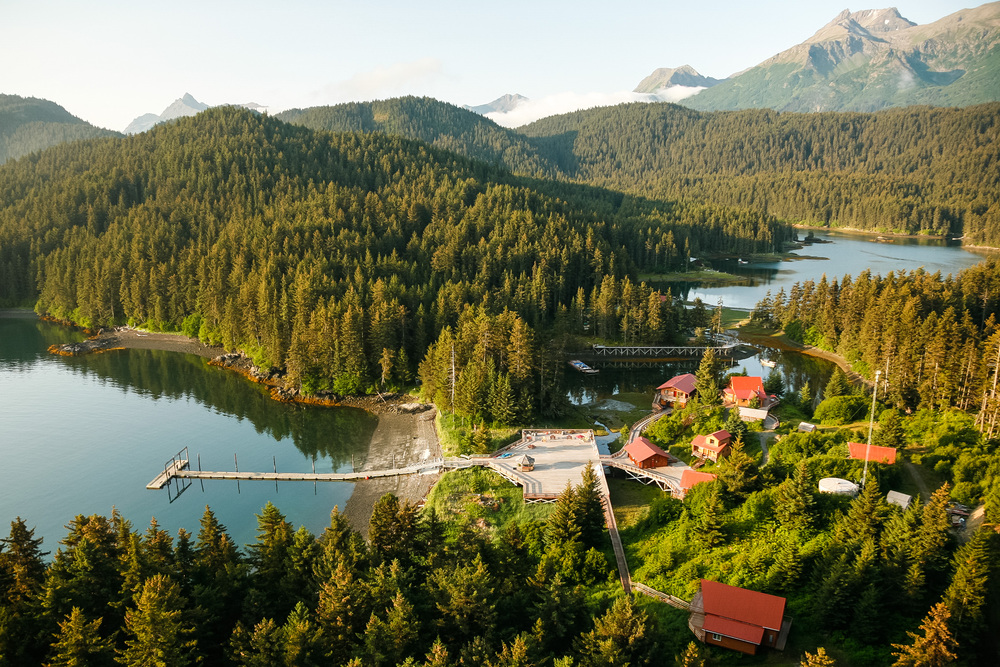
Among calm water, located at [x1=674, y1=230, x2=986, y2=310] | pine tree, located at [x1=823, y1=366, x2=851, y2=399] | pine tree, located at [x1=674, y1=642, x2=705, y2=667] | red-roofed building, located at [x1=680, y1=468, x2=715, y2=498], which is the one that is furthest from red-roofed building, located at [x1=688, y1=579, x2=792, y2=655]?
calm water, located at [x1=674, y1=230, x2=986, y2=310]

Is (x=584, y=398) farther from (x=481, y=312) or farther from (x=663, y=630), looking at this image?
(x=663, y=630)

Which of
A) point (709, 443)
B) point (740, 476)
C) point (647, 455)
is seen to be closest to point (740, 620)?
point (740, 476)

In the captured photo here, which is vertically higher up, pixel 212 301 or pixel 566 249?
pixel 566 249

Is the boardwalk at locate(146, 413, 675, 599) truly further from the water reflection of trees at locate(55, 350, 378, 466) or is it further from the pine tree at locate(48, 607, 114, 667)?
the pine tree at locate(48, 607, 114, 667)

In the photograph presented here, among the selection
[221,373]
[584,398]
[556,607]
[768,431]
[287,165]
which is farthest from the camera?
[287,165]

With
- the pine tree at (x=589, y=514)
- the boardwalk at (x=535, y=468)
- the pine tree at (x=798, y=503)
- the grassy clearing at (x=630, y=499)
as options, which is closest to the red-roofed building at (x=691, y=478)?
the boardwalk at (x=535, y=468)

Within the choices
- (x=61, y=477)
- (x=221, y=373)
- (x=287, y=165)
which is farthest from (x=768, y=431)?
(x=287, y=165)

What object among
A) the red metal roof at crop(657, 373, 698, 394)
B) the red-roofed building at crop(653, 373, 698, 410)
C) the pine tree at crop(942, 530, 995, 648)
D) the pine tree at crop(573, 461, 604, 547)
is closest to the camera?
the pine tree at crop(942, 530, 995, 648)

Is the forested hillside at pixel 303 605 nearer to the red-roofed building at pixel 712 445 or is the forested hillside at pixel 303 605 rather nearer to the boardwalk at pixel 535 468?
the boardwalk at pixel 535 468
